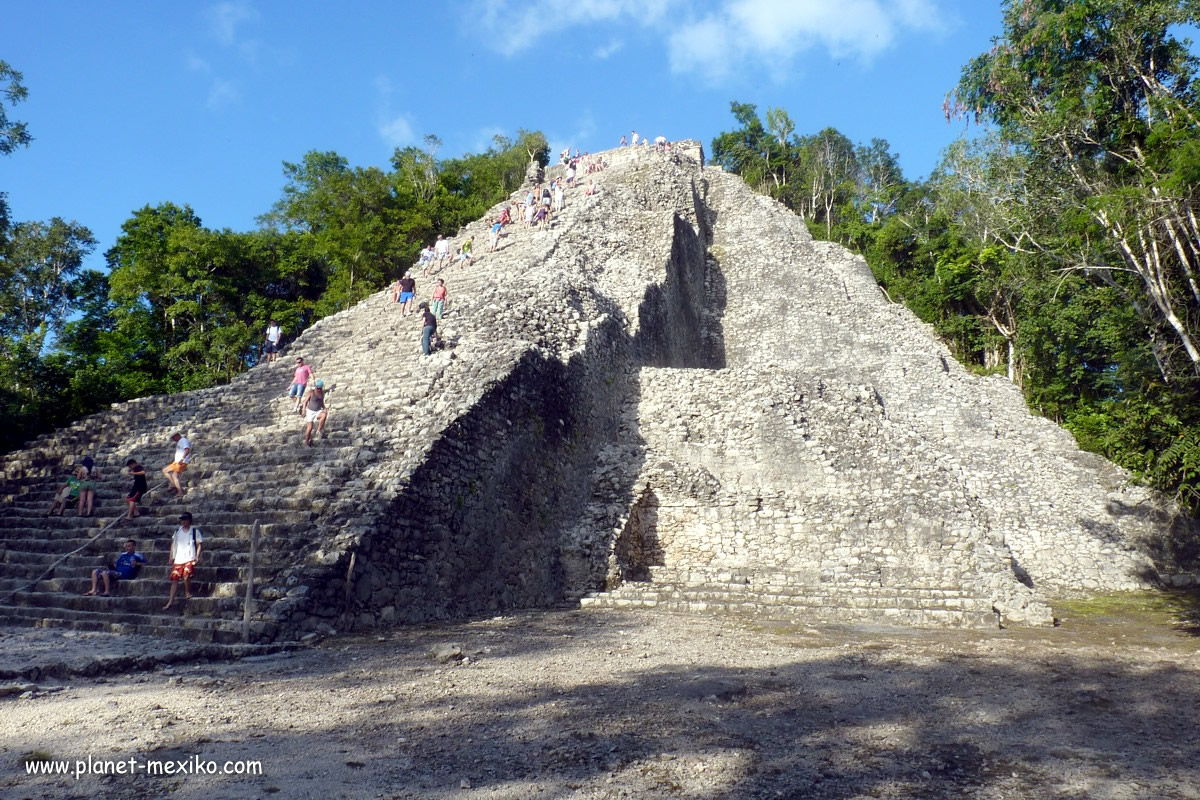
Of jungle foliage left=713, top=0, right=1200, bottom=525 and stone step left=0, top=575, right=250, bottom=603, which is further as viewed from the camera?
jungle foliage left=713, top=0, right=1200, bottom=525

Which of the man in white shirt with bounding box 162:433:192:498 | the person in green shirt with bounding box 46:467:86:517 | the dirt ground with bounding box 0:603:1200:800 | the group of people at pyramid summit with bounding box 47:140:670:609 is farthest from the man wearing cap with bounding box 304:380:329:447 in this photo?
the dirt ground with bounding box 0:603:1200:800

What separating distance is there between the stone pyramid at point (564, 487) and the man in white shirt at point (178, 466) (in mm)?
174

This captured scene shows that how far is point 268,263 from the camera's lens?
2284 cm

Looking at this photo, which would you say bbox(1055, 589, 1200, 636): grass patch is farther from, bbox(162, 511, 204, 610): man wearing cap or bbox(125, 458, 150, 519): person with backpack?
bbox(125, 458, 150, 519): person with backpack

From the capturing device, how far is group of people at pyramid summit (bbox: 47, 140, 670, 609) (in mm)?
7480

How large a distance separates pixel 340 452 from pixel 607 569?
4090mm

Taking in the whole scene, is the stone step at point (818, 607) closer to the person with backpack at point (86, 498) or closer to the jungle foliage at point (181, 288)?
the person with backpack at point (86, 498)

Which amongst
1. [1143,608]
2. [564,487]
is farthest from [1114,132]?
[564,487]

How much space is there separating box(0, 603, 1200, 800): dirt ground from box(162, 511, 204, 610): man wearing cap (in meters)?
1.80

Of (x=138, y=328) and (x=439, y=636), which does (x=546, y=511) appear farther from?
(x=138, y=328)

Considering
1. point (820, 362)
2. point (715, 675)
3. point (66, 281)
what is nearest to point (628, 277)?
point (820, 362)

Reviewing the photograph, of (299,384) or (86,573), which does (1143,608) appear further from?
(86,573)

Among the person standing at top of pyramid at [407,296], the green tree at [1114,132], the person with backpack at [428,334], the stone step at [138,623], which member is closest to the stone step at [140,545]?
the stone step at [138,623]

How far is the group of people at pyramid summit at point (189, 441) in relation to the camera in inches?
295
